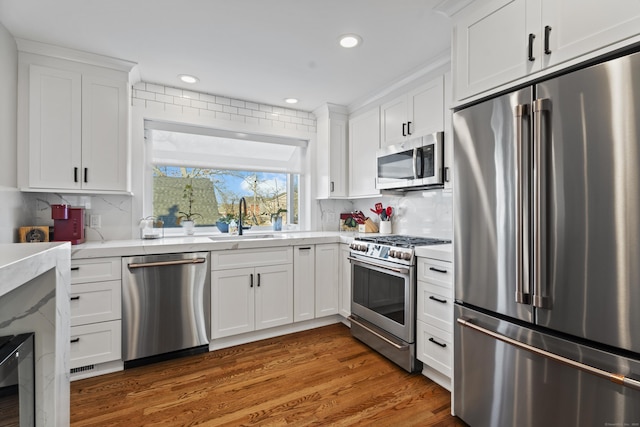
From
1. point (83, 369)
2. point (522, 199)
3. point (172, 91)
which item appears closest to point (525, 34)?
Answer: point (522, 199)

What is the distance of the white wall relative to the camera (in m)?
2.04

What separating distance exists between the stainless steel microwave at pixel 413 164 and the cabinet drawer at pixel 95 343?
8.72ft

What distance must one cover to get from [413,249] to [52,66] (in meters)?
3.14

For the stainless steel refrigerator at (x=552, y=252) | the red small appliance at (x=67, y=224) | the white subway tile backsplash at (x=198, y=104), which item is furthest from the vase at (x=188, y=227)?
the stainless steel refrigerator at (x=552, y=252)

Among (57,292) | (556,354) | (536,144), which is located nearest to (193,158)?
(57,292)

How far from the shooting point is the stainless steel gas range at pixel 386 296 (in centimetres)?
232

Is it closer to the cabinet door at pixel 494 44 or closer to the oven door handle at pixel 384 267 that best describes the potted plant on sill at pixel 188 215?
the oven door handle at pixel 384 267

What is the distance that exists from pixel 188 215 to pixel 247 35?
6.52 ft

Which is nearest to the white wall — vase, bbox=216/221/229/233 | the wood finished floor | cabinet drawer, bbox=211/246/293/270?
the wood finished floor

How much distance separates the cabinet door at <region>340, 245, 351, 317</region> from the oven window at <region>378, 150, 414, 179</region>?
0.88 meters

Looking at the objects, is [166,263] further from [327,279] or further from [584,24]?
[584,24]

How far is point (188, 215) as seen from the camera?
3352 mm

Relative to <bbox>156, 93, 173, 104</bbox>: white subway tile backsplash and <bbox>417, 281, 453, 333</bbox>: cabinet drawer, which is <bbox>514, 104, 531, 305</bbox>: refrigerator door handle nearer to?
<bbox>417, 281, 453, 333</bbox>: cabinet drawer

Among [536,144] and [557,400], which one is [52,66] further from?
[557,400]
